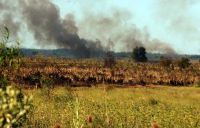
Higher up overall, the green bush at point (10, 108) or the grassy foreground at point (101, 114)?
the green bush at point (10, 108)

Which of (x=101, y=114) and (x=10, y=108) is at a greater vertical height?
(x=10, y=108)

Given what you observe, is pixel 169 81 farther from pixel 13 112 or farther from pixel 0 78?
pixel 13 112

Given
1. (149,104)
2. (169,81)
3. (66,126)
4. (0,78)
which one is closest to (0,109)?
(0,78)

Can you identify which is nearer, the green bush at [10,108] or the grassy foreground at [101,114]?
the green bush at [10,108]

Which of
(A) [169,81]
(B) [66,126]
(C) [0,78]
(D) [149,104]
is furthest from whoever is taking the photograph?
(A) [169,81]

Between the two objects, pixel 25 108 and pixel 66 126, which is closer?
pixel 25 108

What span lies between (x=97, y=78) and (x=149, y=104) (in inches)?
2256

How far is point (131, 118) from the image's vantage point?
91.1 feet

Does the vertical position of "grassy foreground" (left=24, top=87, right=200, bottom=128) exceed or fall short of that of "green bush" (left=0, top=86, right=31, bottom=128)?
it falls short

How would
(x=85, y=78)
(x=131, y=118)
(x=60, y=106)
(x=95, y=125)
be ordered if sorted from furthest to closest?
(x=85, y=78), (x=60, y=106), (x=131, y=118), (x=95, y=125)

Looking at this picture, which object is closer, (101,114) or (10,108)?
(10,108)

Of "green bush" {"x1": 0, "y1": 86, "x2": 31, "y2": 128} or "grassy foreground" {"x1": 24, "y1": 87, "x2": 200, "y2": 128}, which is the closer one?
"green bush" {"x1": 0, "y1": 86, "x2": 31, "y2": 128}

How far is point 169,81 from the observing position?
107m

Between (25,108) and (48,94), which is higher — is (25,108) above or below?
above
